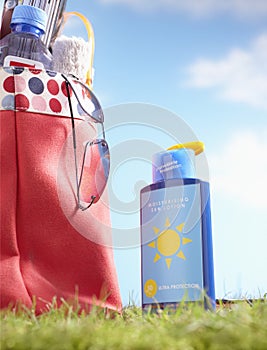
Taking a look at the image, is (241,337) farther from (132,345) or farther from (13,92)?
(13,92)

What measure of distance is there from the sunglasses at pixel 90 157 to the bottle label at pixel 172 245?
8 centimetres

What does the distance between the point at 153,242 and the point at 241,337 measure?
422 mm

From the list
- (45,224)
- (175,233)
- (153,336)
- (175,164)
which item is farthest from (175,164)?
(153,336)

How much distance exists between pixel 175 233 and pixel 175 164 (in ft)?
0.35

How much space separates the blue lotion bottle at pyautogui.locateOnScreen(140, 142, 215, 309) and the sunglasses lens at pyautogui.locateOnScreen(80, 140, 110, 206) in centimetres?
7

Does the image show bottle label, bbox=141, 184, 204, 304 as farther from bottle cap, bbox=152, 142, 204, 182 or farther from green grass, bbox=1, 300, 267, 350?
green grass, bbox=1, 300, 267, 350

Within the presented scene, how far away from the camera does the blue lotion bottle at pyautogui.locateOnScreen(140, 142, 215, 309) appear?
84 cm

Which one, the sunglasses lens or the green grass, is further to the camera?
the sunglasses lens

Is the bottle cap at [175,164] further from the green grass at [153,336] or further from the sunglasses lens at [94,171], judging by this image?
the green grass at [153,336]

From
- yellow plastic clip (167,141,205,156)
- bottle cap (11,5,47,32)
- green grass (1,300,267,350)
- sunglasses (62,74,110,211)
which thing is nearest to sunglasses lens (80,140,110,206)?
sunglasses (62,74,110,211)

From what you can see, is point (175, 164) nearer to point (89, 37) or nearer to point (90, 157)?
point (90, 157)

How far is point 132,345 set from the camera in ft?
1.53

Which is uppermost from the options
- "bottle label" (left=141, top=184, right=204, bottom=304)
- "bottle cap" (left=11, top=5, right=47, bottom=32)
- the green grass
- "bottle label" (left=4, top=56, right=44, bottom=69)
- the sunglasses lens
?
"bottle cap" (left=11, top=5, right=47, bottom=32)

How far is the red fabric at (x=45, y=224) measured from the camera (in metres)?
0.80
